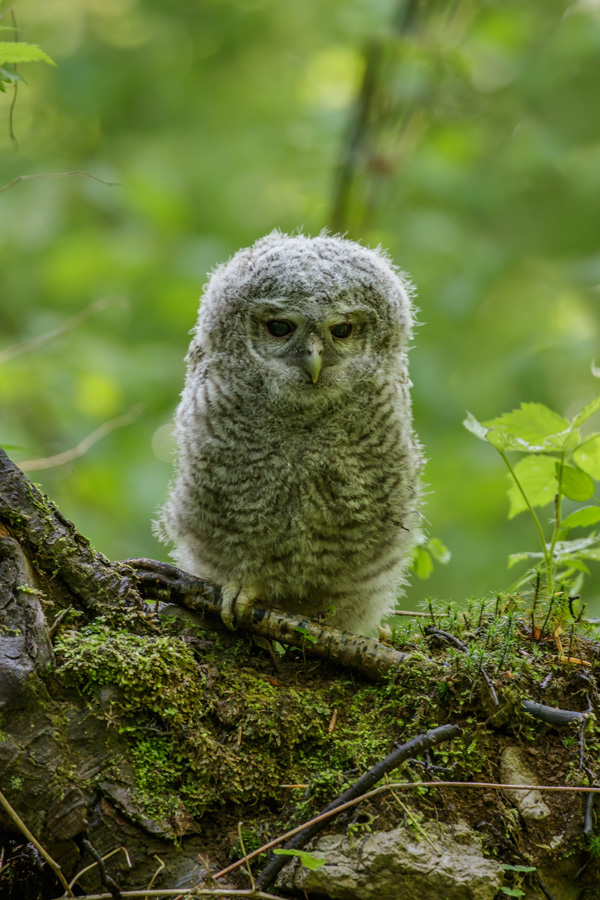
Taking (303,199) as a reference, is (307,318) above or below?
below

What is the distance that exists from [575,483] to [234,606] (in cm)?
105

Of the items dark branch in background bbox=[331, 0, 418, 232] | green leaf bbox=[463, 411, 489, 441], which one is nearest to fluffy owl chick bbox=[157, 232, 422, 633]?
green leaf bbox=[463, 411, 489, 441]

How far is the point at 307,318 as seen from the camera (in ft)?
8.12

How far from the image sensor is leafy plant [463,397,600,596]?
2287 mm

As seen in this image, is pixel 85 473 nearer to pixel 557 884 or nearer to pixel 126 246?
pixel 126 246

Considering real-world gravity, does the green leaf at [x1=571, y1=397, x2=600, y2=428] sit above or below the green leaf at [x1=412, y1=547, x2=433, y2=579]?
above

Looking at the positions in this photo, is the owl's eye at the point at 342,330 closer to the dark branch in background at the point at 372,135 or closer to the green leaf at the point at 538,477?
the green leaf at the point at 538,477

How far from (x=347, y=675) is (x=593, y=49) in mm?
4485

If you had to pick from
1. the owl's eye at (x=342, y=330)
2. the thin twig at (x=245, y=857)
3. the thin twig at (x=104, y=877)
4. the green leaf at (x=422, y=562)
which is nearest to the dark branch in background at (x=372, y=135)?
the owl's eye at (x=342, y=330)

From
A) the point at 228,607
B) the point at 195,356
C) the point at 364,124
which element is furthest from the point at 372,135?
the point at 228,607

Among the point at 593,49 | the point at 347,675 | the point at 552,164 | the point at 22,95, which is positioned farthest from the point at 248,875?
the point at 22,95

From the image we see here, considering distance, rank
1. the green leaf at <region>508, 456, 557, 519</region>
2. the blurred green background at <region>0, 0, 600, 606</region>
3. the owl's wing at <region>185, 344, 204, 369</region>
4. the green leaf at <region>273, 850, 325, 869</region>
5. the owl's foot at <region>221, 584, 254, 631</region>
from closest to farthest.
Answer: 1. the green leaf at <region>273, 850, 325, 869</region>
2. the owl's foot at <region>221, 584, 254, 631</region>
3. the green leaf at <region>508, 456, 557, 519</region>
4. the owl's wing at <region>185, 344, 204, 369</region>
5. the blurred green background at <region>0, 0, 600, 606</region>

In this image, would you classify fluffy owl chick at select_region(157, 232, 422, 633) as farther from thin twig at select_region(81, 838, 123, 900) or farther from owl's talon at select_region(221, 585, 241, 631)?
thin twig at select_region(81, 838, 123, 900)

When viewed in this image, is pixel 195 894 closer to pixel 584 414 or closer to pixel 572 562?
pixel 572 562
